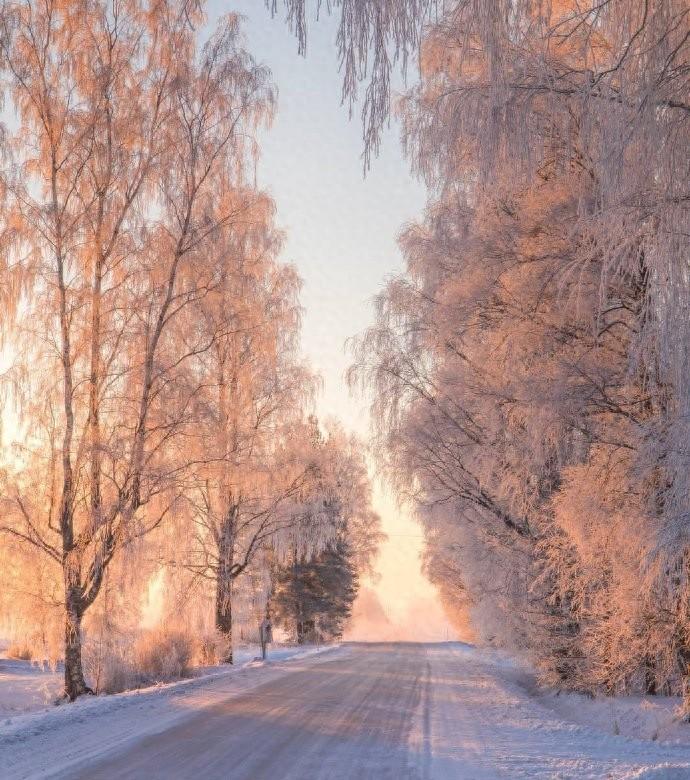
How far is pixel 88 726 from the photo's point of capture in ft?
26.6

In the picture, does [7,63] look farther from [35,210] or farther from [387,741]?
[387,741]

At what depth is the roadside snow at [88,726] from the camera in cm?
617

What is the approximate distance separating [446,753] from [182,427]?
8064 millimetres

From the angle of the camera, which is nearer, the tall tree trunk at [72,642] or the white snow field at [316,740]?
the white snow field at [316,740]

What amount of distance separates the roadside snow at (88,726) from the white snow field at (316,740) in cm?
2

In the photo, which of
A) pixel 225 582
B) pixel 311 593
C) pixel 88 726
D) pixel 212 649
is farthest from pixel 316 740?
pixel 311 593

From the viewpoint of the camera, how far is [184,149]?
14258mm

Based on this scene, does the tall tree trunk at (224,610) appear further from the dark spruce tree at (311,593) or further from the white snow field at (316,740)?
the dark spruce tree at (311,593)

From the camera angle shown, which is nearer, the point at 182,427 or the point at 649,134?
the point at 649,134

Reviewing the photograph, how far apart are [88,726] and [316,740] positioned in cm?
249

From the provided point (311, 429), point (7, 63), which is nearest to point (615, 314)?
point (7, 63)

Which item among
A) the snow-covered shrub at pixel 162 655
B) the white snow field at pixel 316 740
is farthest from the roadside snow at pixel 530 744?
the snow-covered shrub at pixel 162 655

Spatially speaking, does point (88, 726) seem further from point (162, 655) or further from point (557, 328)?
point (162, 655)

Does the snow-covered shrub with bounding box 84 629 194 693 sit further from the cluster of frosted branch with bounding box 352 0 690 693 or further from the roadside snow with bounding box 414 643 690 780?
the cluster of frosted branch with bounding box 352 0 690 693
